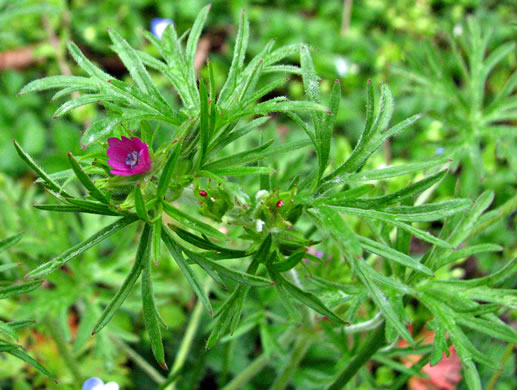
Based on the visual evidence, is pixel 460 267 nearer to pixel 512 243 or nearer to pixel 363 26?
pixel 512 243

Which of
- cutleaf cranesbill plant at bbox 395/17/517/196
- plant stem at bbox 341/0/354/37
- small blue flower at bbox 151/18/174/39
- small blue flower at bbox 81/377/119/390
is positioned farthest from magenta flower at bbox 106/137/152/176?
plant stem at bbox 341/0/354/37

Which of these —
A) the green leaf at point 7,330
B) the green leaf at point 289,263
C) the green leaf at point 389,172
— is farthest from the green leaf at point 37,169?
the green leaf at point 389,172

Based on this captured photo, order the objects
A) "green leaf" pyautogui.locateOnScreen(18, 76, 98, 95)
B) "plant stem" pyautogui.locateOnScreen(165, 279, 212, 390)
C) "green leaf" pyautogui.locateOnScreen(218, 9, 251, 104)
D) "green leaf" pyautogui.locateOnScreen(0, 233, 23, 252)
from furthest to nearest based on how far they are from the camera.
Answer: "plant stem" pyautogui.locateOnScreen(165, 279, 212, 390), "green leaf" pyautogui.locateOnScreen(0, 233, 23, 252), "green leaf" pyautogui.locateOnScreen(218, 9, 251, 104), "green leaf" pyautogui.locateOnScreen(18, 76, 98, 95)

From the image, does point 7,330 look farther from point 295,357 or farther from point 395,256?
point 295,357

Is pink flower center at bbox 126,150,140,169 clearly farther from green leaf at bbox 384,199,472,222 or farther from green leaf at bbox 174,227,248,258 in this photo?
green leaf at bbox 384,199,472,222

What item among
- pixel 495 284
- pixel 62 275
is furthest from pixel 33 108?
pixel 495 284

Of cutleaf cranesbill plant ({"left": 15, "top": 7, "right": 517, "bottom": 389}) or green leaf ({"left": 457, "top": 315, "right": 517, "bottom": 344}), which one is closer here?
cutleaf cranesbill plant ({"left": 15, "top": 7, "right": 517, "bottom": 389})
